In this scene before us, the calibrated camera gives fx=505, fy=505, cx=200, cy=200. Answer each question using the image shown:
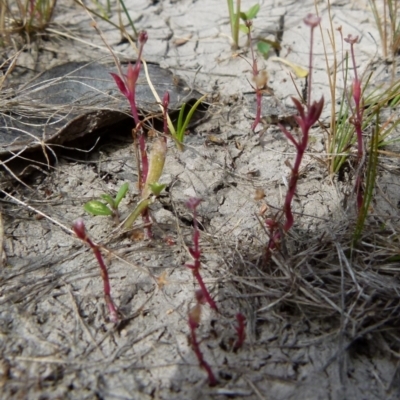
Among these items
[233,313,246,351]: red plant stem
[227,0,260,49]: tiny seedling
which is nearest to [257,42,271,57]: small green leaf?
[227,0,260,49]: tiny seedling

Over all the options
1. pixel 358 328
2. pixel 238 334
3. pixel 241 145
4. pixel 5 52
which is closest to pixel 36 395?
pixel 238 334

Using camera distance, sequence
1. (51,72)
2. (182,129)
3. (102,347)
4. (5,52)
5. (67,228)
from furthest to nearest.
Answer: (5,52) → (51,72) → (182,129) → (67,228) → (102,347)

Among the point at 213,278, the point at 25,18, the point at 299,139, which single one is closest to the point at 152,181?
the point at 213,278

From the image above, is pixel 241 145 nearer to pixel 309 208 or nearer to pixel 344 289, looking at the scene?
pixel 309 208

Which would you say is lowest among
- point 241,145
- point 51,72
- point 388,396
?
point 388,396

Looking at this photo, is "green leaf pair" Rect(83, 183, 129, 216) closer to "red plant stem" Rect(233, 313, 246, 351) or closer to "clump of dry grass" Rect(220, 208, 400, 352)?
"clump of dry grass" Rect(220, 208, 400, 352)

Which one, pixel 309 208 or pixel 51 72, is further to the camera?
pixel 51 72

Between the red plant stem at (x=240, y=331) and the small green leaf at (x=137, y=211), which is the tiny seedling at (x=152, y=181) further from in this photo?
the red plant stem at (x=240, y=331)
